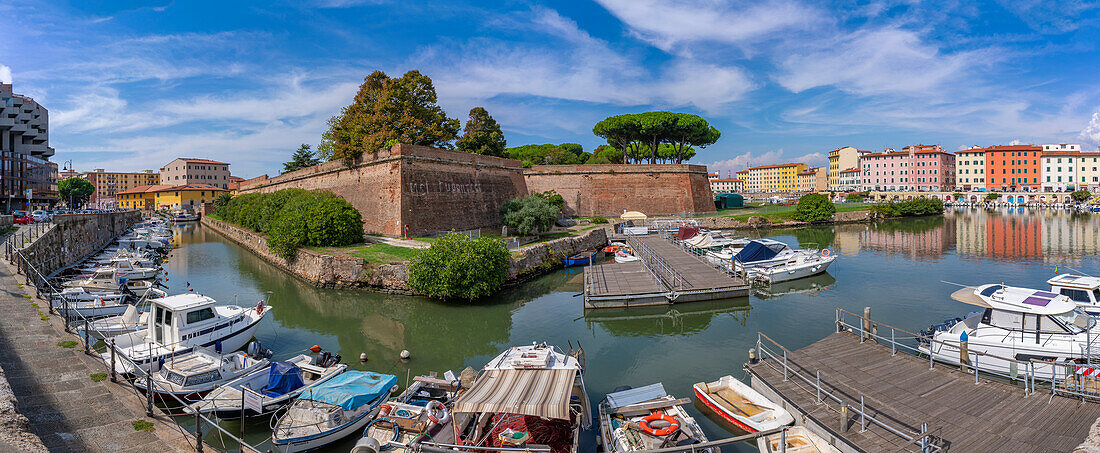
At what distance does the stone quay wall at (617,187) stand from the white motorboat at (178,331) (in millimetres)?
37169

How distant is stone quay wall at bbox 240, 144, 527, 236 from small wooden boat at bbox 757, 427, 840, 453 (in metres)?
23.4

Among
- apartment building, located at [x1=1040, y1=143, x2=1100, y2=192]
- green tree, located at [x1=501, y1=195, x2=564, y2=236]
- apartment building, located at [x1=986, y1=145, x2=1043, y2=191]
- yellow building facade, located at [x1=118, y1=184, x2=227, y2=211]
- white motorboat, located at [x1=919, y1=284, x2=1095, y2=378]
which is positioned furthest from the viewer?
apartment building, located at [x1=986, y1=145, x2=1043, y2=191]

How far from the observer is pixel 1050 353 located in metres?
10.5

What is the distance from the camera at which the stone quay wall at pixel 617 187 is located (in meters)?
49.4

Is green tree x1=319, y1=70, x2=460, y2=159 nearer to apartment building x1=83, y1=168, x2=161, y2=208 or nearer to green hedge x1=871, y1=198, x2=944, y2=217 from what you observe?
green hedge x1=871, y1=198, x2=944, y2=217

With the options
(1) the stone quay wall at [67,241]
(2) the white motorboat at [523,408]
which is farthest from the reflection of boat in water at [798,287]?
(1) the stone quay wall at [67,241]

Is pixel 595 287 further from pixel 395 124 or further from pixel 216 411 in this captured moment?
pixel 395 124

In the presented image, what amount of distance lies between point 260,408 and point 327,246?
18000mm

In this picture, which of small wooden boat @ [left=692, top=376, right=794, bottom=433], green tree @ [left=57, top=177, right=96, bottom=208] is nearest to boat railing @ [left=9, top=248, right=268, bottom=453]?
small wooden boat @ [left=692, top=376, right=794, bottom=433]

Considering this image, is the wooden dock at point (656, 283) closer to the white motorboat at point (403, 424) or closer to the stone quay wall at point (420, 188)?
the white motorboat at point (403, 424)

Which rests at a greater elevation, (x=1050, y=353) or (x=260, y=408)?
(x=1050, y=353)

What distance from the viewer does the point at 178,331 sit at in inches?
470

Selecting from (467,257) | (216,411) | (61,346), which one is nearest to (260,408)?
(216,411)

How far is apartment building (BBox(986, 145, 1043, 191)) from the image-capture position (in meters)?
88.0
